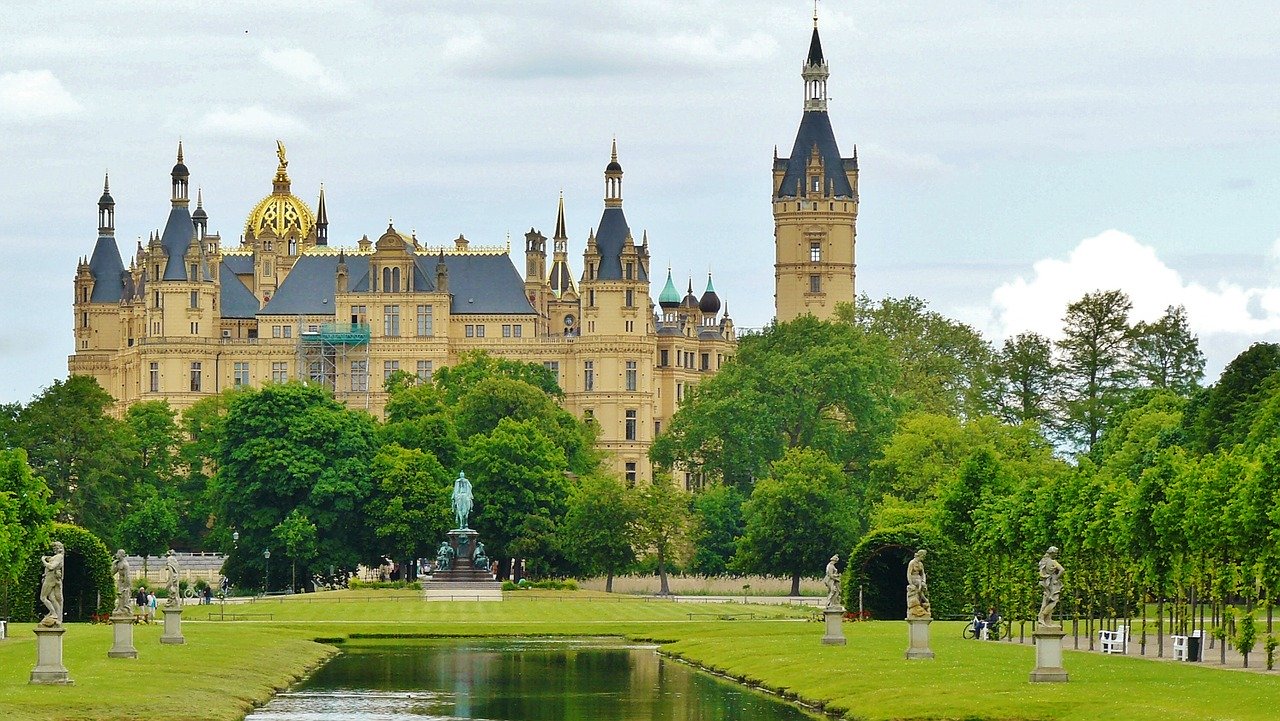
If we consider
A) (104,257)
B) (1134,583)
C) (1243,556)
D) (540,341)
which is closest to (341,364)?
(540,341)

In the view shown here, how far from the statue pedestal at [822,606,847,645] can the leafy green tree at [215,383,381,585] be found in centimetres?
4971

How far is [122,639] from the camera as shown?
56.8 metres

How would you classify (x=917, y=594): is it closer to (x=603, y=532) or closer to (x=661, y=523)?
(x=603, y=532)

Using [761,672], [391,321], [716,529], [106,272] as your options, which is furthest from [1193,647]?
[106,272]

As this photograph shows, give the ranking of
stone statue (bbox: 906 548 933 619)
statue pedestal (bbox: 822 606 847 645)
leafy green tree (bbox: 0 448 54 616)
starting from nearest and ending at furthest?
stone statue (bbox: 906 548 933 619) < statue pedestal (bbox: 822 606 847 645) < leafy green tree (bbox: 0 448 54 616)

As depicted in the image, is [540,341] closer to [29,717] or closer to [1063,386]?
[1063,386]

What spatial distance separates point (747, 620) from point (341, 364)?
8228 centimetres

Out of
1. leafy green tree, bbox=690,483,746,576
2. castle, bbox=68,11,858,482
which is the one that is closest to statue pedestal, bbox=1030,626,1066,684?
leafy green tree, bbox=690,483,746,576

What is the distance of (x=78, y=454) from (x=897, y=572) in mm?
48843

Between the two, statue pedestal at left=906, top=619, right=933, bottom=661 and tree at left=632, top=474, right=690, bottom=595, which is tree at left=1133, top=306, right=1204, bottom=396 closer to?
tree at left=632, top=474, right=690, bottom=595

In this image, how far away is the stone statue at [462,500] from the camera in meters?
110

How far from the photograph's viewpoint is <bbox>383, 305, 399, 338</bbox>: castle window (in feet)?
523

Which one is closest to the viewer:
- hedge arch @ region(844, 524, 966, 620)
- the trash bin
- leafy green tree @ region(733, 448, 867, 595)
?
the trash bin

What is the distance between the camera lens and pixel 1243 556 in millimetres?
52750
